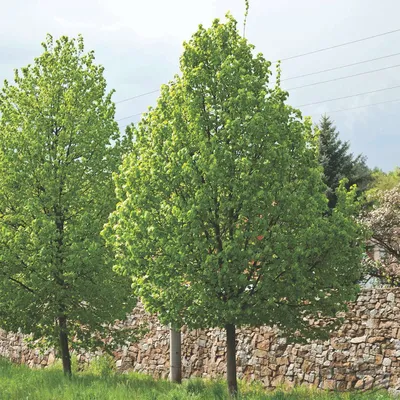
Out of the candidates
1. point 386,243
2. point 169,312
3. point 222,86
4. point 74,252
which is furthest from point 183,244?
point 386,243

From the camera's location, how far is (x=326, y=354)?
51.1 ft

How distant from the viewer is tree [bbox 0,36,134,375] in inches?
611

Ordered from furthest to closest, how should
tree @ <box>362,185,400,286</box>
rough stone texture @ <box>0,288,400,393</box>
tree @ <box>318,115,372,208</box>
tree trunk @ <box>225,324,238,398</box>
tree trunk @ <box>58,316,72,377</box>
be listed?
tree @ <box>318,115,372,208</box>, tree @ <box>362,185,400,286</box>, tree trunk @ <box>58,316,72,377</box>, rough stone texture @ <box>0,288,400,393</box>, tree trunk @ <box>225,324,238,398</box>

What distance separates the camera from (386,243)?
29.3 m

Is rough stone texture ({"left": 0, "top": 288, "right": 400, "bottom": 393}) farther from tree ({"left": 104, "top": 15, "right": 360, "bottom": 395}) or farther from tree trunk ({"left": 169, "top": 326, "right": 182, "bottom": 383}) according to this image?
tree ({"left": 104, "top": 15, "right": 360, "bottom": 395})

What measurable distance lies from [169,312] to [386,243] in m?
19.4

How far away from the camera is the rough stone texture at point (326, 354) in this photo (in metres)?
14.7

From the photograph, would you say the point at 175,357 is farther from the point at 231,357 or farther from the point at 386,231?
the point at 386,231

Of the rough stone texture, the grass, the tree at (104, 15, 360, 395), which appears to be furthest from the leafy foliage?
the rough stone texture

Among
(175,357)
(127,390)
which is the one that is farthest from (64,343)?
(127,390)

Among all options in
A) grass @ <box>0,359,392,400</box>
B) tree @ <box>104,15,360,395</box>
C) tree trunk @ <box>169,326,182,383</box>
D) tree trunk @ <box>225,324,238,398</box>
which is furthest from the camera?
tree trunk @ <box>169,326,182,383</box>

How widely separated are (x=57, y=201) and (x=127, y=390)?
495 cm

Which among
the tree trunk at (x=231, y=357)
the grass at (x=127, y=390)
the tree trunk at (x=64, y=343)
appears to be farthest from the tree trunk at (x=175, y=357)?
the tree trunk at (x=231, y=357)

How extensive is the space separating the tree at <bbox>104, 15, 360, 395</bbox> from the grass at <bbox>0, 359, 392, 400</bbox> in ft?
6.14
